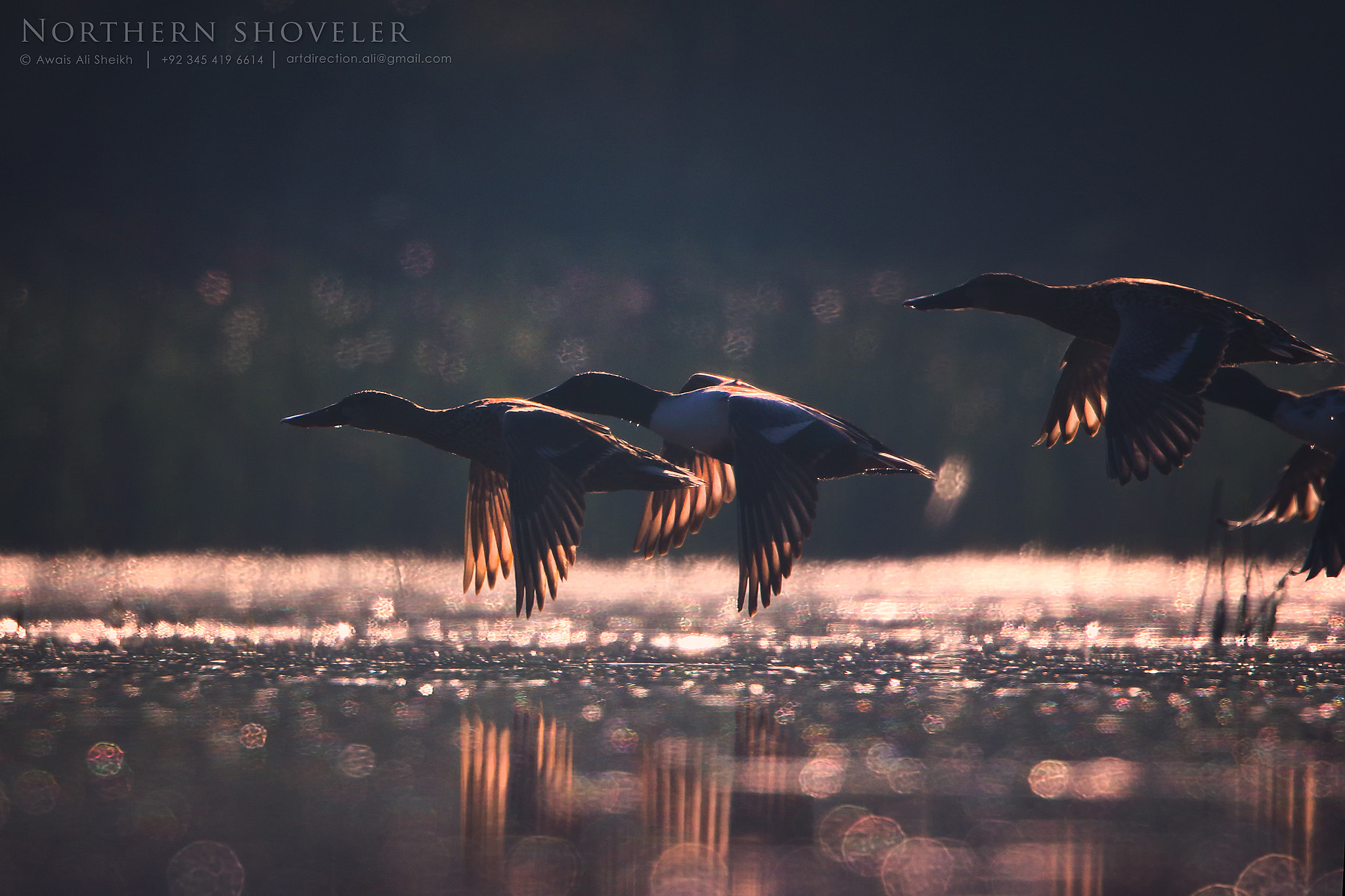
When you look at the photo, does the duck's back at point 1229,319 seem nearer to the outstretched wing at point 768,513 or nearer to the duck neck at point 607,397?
the outstretched wing at point 768,513

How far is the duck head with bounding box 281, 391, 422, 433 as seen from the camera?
9586mm

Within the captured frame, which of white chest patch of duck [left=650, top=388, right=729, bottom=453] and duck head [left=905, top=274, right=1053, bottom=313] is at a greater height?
duck head [left=905, top=274, right=1053, bottom=313]

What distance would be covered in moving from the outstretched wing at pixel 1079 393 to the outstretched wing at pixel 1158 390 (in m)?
1.98

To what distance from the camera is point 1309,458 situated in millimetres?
9758

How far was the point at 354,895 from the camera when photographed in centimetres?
450

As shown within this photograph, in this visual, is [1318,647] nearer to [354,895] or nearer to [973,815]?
[973,815]

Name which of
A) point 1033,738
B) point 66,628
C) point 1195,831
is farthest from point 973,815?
point 66,628

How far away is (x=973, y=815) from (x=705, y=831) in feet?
4.46

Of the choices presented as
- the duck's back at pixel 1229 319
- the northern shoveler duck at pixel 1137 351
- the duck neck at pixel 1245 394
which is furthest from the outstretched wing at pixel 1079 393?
the duck's back at pixel 1229 319

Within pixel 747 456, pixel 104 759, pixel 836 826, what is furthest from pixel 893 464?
pixel 104 759

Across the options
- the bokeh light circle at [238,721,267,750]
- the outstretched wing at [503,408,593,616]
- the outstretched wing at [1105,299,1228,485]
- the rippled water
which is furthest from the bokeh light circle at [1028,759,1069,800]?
the bokeh light circle at [238,721,267,750]

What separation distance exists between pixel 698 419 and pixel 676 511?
1.73m

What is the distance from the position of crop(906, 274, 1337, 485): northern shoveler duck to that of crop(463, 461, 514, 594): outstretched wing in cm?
402

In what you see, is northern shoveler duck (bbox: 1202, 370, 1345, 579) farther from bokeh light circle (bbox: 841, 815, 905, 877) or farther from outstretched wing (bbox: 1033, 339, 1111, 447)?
bokeh light circle (bbox: 841, 815, 905, 877)
